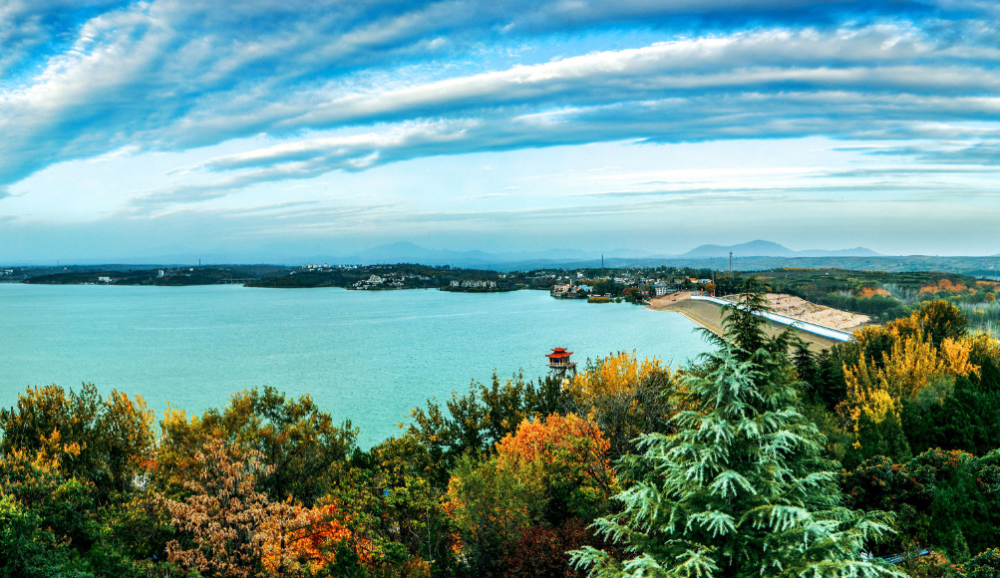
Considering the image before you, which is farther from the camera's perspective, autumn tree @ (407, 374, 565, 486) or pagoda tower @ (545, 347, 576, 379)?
pagoda tower @ (545, 347, 576, 379)

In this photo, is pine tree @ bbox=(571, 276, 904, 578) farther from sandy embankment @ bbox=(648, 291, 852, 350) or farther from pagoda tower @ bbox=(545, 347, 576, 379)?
sandy embankment @ bbox=(648, 291, 852, 350)

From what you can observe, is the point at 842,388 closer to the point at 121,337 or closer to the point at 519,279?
the point at 121,337

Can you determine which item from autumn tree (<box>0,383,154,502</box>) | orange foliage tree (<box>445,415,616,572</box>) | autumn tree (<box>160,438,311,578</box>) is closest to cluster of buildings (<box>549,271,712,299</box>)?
orange foliage tree (<box>445,415,616,572</box>)

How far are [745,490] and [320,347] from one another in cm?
Answer: 6059

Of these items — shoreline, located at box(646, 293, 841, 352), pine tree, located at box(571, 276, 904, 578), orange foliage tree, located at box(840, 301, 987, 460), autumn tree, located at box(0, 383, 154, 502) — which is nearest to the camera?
pine tree, located at box(571, 276, 904, 578)

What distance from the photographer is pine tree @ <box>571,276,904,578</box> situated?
647 centimetres

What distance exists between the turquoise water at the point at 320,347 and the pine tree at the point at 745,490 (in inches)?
940

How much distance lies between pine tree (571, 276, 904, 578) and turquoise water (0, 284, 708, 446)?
23884 mm

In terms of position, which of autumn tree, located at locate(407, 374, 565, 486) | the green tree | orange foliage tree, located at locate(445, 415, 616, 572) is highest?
the green tree

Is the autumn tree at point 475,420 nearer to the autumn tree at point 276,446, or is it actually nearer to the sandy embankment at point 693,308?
the autumn tree at point 276,446

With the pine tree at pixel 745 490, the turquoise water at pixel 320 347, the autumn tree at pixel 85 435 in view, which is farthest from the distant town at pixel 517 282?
the pine tree at pixel 745 490

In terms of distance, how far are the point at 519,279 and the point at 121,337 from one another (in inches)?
5193

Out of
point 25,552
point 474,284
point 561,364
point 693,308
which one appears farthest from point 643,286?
point 25,552

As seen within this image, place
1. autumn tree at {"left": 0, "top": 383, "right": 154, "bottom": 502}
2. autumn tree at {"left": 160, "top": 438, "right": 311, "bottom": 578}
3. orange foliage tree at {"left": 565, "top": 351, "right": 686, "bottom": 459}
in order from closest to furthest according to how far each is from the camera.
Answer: autumn tree at {"left": 160, "top": 438, "right": 311, "bottom": 578} < autumn tree at {"left": 0, "top": 383, "right": 154, "bottom": 502} < orange foliage tree at {"left": 565, "top": 351, "right": 686, "bottom": 459}
